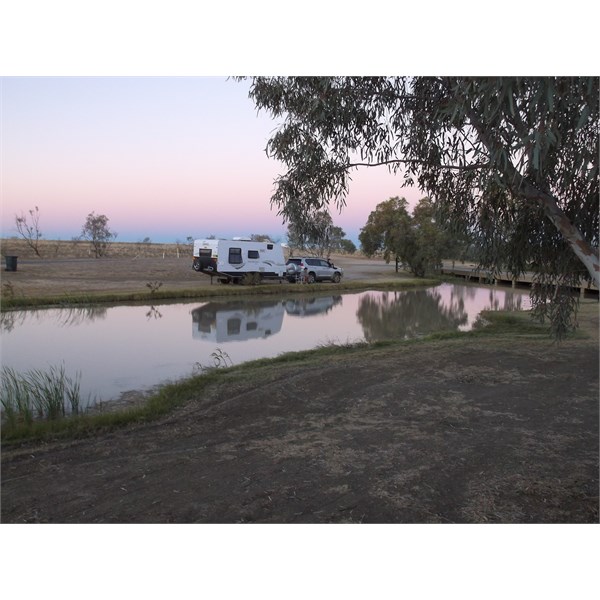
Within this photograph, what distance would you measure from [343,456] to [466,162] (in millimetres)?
2785

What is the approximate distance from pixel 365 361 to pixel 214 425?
350cm

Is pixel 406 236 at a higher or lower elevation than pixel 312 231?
higher

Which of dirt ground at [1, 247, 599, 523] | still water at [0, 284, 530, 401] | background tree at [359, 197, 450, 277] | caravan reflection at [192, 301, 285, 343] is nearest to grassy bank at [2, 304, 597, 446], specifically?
dirt ground at [1, 247, 599, 523]

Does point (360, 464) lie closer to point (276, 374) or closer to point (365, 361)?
point (276, 374)

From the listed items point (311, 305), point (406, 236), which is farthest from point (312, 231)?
point (406, 236)

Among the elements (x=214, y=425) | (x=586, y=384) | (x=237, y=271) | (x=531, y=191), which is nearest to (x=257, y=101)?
(x=531, y=191)

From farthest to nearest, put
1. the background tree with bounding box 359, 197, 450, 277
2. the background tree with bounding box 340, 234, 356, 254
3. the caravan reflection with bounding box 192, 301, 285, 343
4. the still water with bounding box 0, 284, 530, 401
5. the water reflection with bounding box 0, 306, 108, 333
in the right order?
1. the background tree with bounding box 340, 234, 356, 254
2. the background tree with bounding box 359, 197, 450, 277
3. the water reflection with bounding box 0, 306, 108, 333
4. the caravan reflection with bounding box 192, 301, 285, 343
5. the still water with bounding box 0, 284, 530, 401

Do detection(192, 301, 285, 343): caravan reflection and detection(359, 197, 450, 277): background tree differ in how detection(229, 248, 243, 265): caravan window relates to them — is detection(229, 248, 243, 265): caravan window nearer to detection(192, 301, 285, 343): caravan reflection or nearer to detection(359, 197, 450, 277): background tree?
detection(192, 301, 285, 343): caravan reflection

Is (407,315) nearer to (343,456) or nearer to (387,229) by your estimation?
(343,456)

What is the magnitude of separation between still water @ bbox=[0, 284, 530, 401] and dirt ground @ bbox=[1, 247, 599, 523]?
8.21 ft

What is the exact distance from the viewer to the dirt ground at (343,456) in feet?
10.5

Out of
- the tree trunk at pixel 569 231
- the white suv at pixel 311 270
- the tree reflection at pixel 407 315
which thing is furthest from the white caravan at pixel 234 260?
the tree trunk at pixel 569 231

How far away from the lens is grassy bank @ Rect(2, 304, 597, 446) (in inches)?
192

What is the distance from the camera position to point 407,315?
1634 cm
